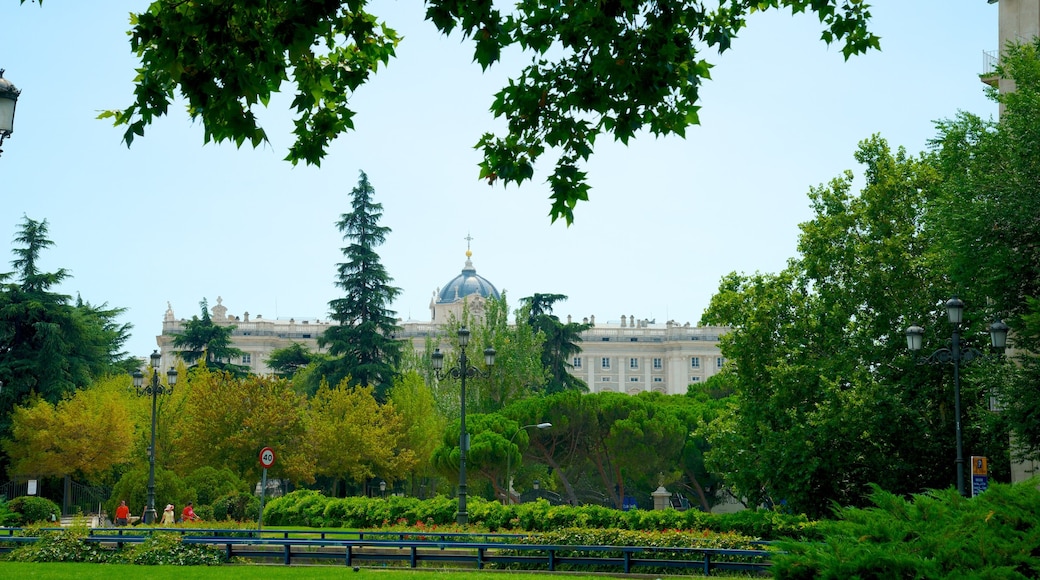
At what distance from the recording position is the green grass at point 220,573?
60.7 ft

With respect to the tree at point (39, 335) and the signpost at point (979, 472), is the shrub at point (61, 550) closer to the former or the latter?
the signpost at point (979, 472)

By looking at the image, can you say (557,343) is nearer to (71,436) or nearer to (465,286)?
(71,436)

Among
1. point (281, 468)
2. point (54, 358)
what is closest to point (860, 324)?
point (281, 468)

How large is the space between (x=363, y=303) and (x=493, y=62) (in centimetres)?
5151

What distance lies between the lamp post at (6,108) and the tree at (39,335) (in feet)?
139

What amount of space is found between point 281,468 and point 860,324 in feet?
76.8

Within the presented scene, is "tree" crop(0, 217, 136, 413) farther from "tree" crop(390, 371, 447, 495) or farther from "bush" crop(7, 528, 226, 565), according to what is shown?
"bush" crop(7, 528, 226, 565)

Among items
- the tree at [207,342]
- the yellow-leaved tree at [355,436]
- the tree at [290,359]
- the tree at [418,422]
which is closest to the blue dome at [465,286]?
the tree at [290,359]

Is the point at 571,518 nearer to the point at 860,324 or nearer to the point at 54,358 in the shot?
the point at 860,324

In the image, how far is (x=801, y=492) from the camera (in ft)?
111

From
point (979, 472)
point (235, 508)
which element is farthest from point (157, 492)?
point (979, 472)

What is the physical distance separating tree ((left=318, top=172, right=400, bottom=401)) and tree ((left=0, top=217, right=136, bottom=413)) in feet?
38.2

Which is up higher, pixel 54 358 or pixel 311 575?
pixel 54 358

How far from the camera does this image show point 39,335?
2025 inches
